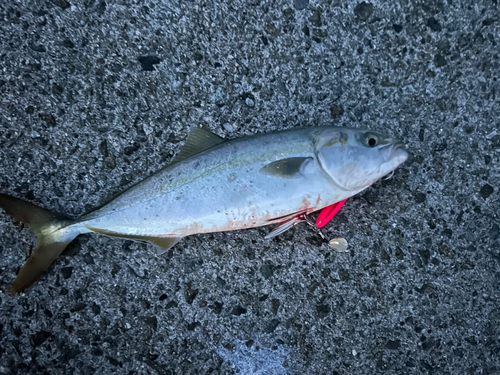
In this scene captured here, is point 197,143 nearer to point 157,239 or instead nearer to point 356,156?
point 157,239

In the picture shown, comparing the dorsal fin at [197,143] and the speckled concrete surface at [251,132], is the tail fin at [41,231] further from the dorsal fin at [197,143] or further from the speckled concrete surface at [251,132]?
the dorsal fin at [197,143]

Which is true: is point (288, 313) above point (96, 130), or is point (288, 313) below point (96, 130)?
below

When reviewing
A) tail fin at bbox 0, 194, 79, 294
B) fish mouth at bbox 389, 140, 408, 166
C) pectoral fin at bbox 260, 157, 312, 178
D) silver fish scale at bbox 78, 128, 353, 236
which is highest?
fish mouth at bbox 389, 140, 408, 166

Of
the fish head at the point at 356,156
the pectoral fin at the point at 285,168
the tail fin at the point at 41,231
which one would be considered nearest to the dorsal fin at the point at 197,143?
the pectoral fin at the point at 285,168

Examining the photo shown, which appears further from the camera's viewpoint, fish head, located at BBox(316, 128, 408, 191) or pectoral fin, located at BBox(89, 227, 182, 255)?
pectoral fin, located at BBox(89, 227, 182, 255)

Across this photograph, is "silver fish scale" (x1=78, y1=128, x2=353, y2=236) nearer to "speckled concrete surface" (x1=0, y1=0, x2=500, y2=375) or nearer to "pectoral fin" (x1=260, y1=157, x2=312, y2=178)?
"pectoral fin" (x1=260, y1=157, x2=312, y2=178)

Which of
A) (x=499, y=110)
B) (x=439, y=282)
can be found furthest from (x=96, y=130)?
(x=499, y=110)

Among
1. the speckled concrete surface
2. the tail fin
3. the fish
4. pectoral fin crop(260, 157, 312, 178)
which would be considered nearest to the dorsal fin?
the fish

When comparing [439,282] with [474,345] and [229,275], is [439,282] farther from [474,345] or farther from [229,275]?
[229,275]
